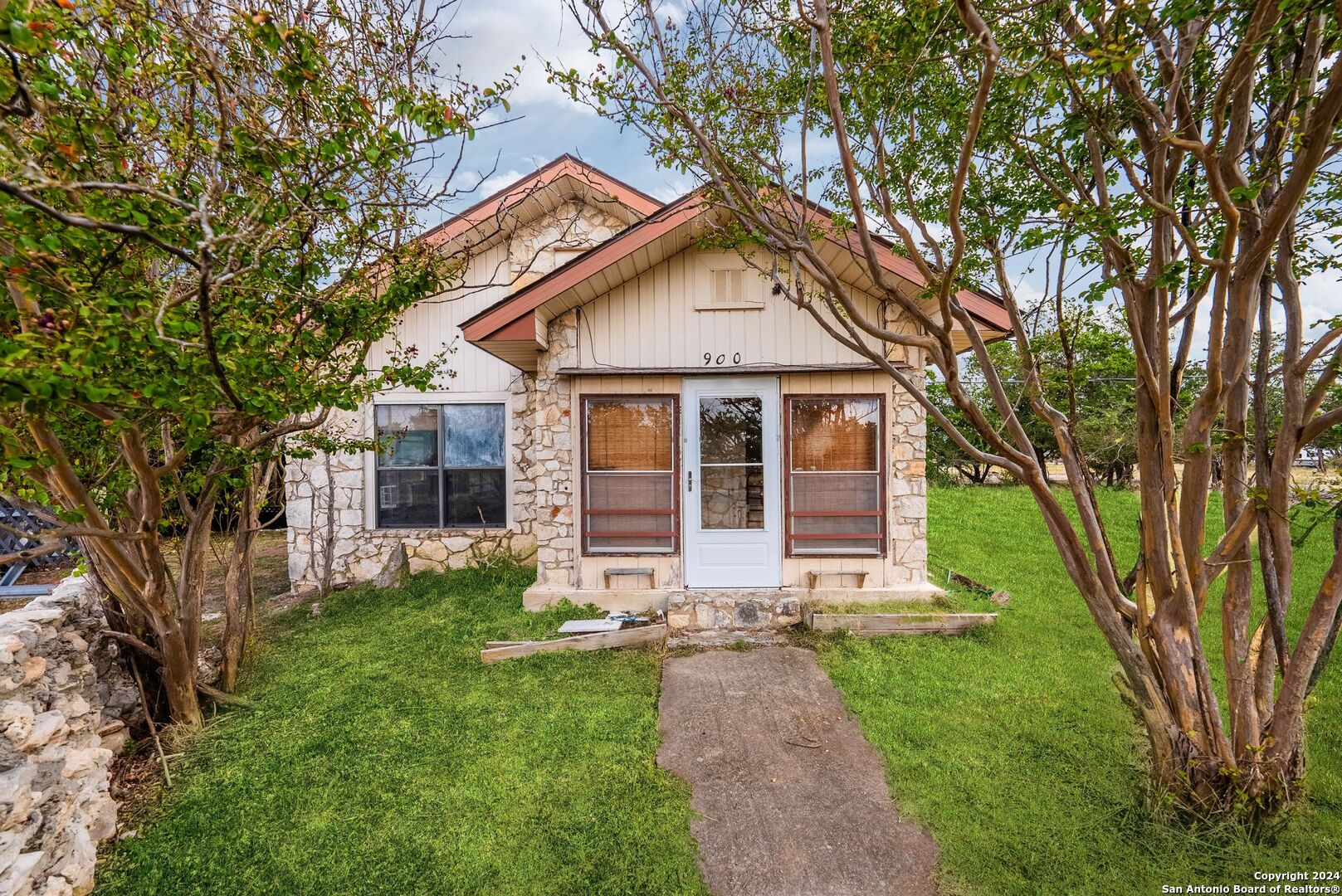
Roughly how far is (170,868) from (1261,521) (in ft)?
17.3

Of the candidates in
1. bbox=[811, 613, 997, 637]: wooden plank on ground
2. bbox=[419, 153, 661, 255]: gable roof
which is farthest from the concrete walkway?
bbox=[419, 153, 661, 255]: gable roof

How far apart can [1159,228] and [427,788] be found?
4597 mm

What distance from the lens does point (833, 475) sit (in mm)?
5738

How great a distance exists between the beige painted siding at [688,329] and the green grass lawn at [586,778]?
9.26 feet

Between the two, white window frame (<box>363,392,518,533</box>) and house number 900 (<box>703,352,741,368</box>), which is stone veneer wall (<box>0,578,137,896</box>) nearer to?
white window frame (<box>363,392,518,533</box>)

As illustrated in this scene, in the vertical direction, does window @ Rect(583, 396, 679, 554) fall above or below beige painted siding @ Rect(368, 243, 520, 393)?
below


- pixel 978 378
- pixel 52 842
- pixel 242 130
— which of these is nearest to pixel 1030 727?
pixel 52 842

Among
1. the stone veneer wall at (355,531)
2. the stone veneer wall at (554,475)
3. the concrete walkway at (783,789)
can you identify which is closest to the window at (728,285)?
the stone veneer wall at (554,475)

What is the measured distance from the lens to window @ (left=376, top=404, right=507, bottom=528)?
24.5ft

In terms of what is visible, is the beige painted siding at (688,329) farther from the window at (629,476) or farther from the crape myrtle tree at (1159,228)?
the crape myrtle tree at (1159,228)

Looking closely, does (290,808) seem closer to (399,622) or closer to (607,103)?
(399,622)

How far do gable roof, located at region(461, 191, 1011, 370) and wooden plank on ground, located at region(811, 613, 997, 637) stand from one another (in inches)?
104

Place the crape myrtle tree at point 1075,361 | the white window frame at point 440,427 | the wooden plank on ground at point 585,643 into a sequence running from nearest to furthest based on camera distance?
the crape myrtle tree at point 1075,361 → the wooden plank on ground at point 585,643 → the white window frame at point 440,427

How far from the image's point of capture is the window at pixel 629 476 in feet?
19.0
